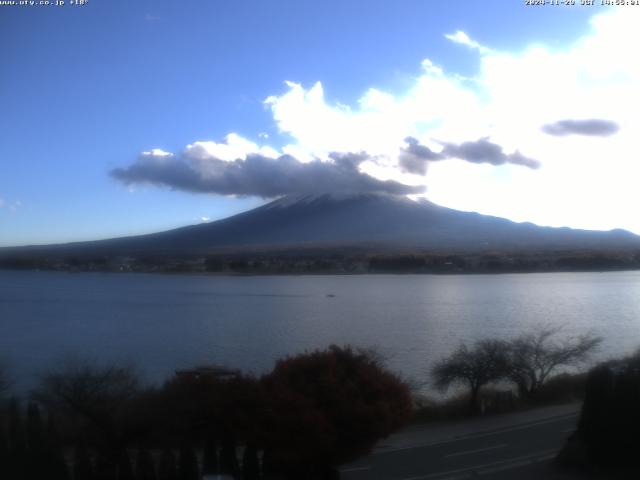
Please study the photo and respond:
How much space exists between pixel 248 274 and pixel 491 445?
52.8 metres

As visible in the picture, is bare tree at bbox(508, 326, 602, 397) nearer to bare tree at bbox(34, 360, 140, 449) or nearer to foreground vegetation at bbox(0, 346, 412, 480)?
foreground vegetation at bbox(0, 346, 412, 480)

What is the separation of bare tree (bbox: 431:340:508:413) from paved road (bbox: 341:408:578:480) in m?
3.13

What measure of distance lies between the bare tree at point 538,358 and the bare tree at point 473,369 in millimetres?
383

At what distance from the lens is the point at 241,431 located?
8.08 metres

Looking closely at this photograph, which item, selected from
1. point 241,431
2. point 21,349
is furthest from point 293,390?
point 21,349

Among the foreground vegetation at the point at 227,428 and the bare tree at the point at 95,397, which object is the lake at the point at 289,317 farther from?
the foreground vegetation at the point at 227,428

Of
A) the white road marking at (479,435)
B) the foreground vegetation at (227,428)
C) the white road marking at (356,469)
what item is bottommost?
the white road marking at (479,435)

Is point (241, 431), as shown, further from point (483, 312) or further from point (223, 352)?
point (483, 312)

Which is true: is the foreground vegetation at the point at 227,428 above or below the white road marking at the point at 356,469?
above

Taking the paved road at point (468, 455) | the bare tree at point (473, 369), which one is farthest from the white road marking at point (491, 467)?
the bare tree at point (473, 369)

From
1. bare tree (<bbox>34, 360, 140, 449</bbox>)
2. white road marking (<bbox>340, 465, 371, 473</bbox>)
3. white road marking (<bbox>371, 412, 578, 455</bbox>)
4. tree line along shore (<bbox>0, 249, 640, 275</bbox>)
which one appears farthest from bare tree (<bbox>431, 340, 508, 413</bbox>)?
tree line along shore (<bbox>0, 249, 640, 275</bbox>)

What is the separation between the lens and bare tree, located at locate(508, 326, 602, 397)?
15617mm

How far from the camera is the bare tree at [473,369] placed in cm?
1505

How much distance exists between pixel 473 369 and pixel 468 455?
18.0ft
